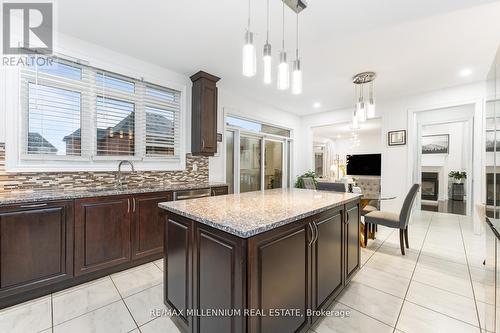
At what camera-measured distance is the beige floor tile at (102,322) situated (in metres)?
1.58

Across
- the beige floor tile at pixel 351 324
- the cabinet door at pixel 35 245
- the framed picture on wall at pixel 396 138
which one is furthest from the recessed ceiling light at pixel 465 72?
the cabinet door at pixel 35 245

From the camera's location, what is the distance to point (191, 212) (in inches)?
54.8

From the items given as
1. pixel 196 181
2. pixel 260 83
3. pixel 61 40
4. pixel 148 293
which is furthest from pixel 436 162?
pixel 61 40

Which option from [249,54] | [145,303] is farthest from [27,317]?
[249,54]

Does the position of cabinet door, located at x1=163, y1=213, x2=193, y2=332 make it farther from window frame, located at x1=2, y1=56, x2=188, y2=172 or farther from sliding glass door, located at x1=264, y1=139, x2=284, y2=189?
sliding glass door, located at x1=264, y1=139, x2=284, y2=189

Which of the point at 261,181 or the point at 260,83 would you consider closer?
the point at 260,83

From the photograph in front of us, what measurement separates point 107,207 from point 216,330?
1792 millimetres

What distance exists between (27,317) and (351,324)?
8.45 feet

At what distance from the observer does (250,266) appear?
1.07 metres

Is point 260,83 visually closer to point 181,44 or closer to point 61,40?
point 181,44

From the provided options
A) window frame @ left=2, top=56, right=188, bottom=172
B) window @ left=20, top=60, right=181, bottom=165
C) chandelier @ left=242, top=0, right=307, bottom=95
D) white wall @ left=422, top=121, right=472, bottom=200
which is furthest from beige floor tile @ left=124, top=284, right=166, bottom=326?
white wall @ left=422, top=121, right=472, bottom=200

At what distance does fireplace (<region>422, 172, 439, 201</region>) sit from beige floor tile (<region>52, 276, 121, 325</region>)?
890 cm

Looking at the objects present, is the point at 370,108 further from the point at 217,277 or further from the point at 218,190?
the point at 217,277

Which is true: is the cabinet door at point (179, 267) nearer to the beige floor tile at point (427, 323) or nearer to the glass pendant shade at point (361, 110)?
the beige floor tile at point (427, 323)
